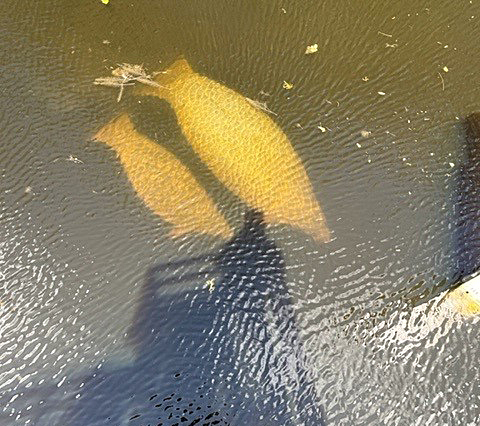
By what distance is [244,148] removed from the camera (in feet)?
6.76

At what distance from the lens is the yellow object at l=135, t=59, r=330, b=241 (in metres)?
2.00

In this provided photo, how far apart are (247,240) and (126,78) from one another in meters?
0.75

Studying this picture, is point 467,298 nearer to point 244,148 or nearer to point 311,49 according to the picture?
point 244,148

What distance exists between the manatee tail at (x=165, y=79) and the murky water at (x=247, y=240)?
0.04 metres

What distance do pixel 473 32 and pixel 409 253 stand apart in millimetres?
941

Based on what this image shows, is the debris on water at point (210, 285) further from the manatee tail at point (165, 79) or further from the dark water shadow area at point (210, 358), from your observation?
the manatee tail at point (165, 79)

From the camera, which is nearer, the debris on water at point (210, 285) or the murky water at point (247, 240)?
the murky water at point (247, 240)

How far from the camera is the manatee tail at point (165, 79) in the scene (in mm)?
2133

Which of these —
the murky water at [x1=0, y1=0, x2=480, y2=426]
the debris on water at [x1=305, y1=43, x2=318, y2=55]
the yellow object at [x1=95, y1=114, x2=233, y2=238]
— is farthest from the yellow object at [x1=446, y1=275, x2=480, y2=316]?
the debris on water at [x1=305, y1=43, x2=318, y2=55]

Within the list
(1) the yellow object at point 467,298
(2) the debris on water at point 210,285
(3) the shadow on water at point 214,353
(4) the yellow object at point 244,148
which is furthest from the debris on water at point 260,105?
(1) the yellow object at point 467,298

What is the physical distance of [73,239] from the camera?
6.55 ft

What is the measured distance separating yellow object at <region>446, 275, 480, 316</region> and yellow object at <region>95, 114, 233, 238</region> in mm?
759

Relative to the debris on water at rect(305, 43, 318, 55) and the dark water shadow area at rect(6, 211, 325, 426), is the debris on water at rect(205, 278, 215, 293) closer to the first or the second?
the dark water shadow area at rect(6, 211, 325, 426)

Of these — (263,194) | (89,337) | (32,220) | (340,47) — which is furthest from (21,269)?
(340,47)
